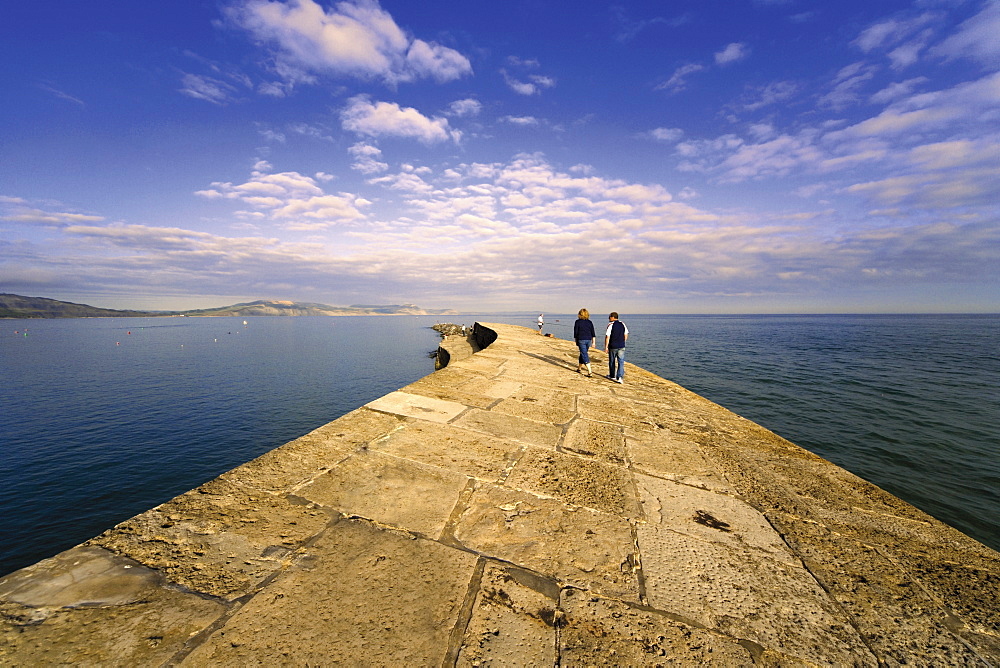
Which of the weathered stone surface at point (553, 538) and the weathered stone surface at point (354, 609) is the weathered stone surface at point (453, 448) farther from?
the weathered stone surface at point (354, 609)

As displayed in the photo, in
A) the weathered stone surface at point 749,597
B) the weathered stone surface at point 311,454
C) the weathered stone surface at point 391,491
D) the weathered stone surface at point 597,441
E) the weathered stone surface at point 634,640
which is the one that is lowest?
the weathered stone surface at point 749,597

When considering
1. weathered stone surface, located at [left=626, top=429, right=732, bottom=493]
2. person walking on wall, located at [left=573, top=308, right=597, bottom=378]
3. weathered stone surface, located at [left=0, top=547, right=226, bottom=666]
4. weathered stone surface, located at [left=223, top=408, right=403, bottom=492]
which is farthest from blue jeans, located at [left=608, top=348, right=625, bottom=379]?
weathered stone surface, located at [left=0, top=547, right=226, bottom=666]

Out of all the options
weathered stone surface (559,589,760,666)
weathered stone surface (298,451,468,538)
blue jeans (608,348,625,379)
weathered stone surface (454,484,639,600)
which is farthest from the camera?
blue jeans (608,348,625,379)

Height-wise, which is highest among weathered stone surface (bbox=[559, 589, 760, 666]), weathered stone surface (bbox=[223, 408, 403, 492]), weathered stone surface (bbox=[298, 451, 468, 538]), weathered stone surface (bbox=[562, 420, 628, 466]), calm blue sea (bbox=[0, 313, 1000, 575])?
weathered stone surface (bbox=[223, 408, 403, 492])

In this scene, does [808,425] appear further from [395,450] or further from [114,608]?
[114,608]

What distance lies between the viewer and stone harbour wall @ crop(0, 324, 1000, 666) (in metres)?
1.63

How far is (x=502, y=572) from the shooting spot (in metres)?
2.13

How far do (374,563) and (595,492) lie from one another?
6.37ft

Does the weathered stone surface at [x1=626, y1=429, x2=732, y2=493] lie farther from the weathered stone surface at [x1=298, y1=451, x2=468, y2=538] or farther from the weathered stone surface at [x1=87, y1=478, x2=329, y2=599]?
the weathered stone surface at [x1=87, y1=478, x2=329, y2=599]

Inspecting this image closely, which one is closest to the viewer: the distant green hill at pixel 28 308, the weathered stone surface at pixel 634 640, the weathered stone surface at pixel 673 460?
the weathered stone surface at pixel 634 640

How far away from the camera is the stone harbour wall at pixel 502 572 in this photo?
163cm

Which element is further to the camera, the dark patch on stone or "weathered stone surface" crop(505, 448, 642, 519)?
"weathered stone surface" crop(505, 448, 642, 519)

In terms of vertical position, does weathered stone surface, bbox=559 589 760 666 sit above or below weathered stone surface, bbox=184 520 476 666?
below

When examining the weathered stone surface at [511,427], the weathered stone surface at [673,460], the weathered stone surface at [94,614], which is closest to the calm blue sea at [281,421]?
the weathered stone surface at [673,460]
